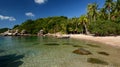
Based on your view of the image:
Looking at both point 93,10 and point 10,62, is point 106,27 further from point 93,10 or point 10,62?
point 10,62

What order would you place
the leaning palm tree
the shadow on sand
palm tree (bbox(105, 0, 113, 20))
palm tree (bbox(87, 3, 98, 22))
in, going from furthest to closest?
1. the leaning palm tree
2. palm tree (bbox(87, 3, 98, 22))
3. palm tree (bbox(105, 0, 113, 20))
4. the shadow on sand

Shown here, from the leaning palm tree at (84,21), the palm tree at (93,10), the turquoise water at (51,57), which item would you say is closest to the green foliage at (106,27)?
the palm tree at (93,10)

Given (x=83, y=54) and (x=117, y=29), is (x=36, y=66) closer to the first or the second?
(x=83, y=54)

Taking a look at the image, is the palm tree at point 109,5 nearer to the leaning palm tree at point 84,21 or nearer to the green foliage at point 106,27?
the green foliage at point 106,27

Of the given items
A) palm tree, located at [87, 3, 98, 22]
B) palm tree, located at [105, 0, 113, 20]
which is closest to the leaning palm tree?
palm tree, located at [87, 3, 98, 22]

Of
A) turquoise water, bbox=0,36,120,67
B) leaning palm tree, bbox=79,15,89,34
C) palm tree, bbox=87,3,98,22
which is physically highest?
palm tree, bbox=87,3,98,22

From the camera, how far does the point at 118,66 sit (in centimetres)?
1419

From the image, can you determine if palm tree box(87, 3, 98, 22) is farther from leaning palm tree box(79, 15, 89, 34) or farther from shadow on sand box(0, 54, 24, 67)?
shadow on sand box(0, 54, 24, 67)

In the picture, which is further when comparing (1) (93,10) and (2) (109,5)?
(1) (93,10)

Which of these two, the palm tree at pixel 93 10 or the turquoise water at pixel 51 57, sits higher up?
the palm tree at pixel 93 10

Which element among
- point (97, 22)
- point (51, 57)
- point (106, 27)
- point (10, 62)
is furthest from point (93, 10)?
point (10, 62)

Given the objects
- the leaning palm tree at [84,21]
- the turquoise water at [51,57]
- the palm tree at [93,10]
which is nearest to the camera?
the turquoise water at [51,57]

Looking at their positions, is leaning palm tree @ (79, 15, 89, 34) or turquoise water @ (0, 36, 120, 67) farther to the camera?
leaning palm tree @ (79, 15, 89, 34)

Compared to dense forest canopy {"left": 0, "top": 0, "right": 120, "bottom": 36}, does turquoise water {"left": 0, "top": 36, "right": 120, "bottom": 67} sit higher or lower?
lower
